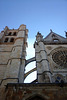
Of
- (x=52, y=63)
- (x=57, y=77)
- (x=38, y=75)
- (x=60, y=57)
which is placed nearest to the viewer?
(x=38, y=75)

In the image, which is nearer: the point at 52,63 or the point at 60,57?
the point at 52,63

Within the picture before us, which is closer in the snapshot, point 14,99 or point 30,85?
point 14,99

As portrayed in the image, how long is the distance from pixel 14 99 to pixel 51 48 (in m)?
8.16

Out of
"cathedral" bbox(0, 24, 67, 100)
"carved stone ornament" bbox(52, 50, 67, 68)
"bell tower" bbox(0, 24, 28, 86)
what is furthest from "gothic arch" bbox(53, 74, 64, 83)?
"bell tower" bbox(0, 24, 28, 86)

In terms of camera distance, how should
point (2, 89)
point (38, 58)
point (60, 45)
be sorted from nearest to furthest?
1. point (2, 89)
2. point (38, 58)
3. point (60, 45)

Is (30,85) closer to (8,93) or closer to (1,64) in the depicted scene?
(8,93)

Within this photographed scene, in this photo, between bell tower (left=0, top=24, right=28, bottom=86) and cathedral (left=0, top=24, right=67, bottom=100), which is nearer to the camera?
cathedral (left=0, top=24, right=67, bottom=100)

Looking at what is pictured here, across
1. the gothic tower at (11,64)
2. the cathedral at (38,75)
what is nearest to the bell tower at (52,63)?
the cathedral at (38,75)

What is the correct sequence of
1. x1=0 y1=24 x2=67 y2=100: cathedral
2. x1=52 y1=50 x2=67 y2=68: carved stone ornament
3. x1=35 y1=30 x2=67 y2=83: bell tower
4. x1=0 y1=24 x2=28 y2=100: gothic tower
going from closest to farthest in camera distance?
x1=0 y1=24 x2=67 y2=100: cathedral, x1=0 y1=24 x2=28 y2=100: gothic tower, x1=35 y1=30 x2=67 y2=83: bell tower, x1=52 y1=50 x2=67 y2=68: carved stone ornament

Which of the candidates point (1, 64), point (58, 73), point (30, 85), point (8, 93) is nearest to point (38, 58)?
point (58, 73)

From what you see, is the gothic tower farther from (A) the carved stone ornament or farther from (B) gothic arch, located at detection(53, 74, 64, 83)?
(A) the carved stone ornament

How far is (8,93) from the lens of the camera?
4.80 metres

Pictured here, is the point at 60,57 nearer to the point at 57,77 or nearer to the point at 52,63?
the point at 52,63

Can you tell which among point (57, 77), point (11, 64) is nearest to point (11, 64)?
point (11, 64)
